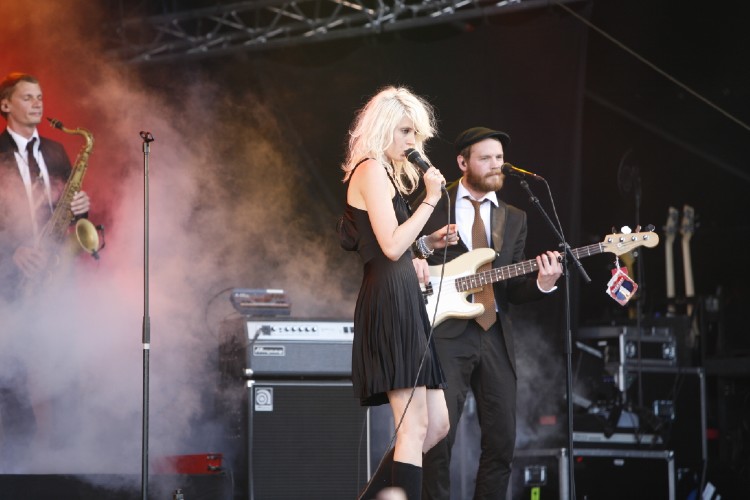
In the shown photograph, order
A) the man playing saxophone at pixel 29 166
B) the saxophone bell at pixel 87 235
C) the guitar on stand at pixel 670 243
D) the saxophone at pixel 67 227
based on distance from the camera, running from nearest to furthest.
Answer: the man playing saxophone at pixel 29 166
the saxophone at pixel 67 227
the saxophone bell at pixel 87 235
the guitar on stand at pixel 670 243

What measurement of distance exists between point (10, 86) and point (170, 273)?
1624 mm

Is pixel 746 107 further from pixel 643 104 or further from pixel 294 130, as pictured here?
pixel 294 130

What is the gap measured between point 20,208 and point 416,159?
3.43 meters

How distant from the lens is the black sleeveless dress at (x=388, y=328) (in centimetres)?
388

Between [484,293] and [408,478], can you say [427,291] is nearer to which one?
[484,293]

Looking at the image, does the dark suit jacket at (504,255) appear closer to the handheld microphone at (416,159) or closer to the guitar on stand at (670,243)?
the handheld microphone at (416,159)

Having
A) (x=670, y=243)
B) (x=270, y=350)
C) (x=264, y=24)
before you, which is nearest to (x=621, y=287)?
(x=270, y=350)

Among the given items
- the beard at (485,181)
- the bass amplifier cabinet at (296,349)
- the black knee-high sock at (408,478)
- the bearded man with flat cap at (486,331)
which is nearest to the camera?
the black knee-high sock at (408,478)

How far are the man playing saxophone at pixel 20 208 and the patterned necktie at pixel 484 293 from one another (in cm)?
276

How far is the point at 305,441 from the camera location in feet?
19.1

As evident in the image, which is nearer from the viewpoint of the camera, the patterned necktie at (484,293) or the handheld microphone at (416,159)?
the handheld microphone at (416,159)

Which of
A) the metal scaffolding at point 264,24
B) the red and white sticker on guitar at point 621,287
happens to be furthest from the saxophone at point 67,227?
the red and white sticker on guitar at point 621,287

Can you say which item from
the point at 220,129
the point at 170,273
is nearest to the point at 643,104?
the point at 220,129

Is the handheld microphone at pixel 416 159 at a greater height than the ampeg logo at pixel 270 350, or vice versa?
the handheld microphone at pixel 416 159
